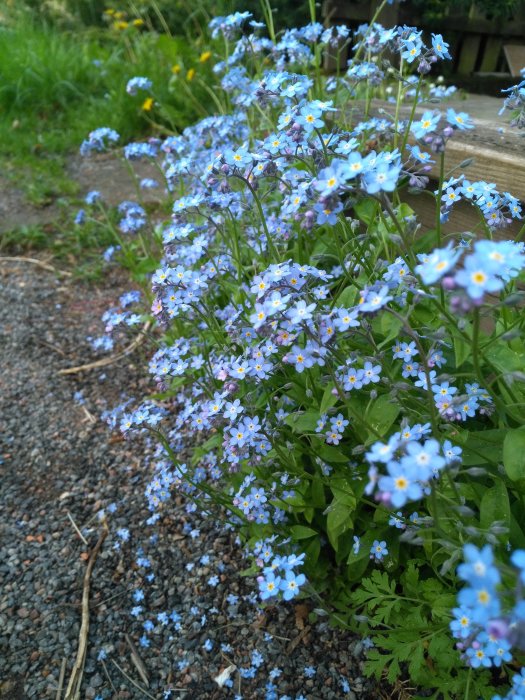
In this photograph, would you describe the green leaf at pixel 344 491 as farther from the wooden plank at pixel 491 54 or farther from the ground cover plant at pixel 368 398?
the wooden plank at pixel 491 54

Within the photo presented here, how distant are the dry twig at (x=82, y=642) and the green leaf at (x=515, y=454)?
1.56 metres

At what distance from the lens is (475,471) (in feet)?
4.43

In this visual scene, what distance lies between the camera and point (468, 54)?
6973 millimetres

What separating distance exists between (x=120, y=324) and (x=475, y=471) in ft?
5.10

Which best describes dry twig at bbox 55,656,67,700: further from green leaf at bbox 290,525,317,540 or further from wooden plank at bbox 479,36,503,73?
wooden plank at bbox 479,36,503,73

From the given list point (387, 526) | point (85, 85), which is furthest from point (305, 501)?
point (85, 85)

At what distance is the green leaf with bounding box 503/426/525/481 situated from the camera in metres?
1.52

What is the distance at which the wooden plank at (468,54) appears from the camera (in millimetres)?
6906

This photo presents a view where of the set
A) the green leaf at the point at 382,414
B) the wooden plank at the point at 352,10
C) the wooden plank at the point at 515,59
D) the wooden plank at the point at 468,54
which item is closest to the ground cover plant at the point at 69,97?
the wooden plank at the point at 352,10

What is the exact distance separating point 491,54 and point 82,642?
23.6ft

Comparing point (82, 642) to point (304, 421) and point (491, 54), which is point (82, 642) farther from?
point (491, 54)

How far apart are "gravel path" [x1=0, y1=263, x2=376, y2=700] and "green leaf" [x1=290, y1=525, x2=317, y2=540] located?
0.35 metres

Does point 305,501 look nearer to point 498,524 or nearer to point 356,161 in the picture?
point 498,524

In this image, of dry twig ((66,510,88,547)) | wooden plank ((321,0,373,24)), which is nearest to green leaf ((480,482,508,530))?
dry twig ((66,510,88,547))
